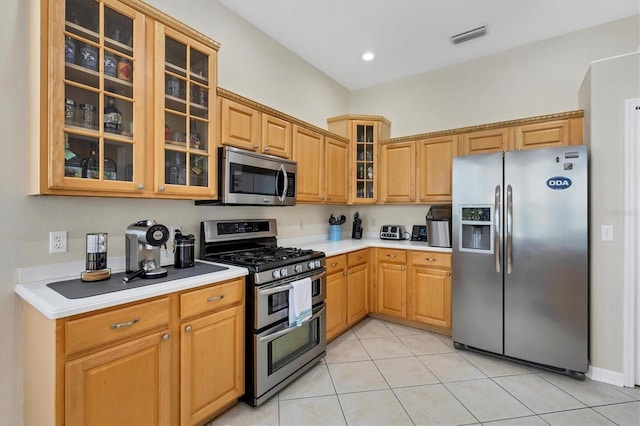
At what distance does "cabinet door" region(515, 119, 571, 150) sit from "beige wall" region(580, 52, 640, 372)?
0.44m

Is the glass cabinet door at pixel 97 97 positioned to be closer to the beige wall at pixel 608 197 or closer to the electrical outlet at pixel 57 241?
the electrical outlet at pixel 57 241

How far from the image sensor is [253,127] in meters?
2.49

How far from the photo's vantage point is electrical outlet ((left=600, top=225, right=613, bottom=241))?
90.8 inches

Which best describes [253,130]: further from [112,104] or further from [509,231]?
[509,231]

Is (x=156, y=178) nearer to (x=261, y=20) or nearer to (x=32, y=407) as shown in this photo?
(x=32, y=407)

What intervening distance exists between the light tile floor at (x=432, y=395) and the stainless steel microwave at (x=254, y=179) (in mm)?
1471

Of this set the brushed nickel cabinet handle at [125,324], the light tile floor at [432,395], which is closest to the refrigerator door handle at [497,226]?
the light tile floor at [432,395]

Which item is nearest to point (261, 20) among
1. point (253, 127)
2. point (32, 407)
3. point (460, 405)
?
point (253, 127)

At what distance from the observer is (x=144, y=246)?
5.74 feet

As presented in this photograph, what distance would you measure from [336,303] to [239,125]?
190cm

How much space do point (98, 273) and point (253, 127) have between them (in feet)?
4.99

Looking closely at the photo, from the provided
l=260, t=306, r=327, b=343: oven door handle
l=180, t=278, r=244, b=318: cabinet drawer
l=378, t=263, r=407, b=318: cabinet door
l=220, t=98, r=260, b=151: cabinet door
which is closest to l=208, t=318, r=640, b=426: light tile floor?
l=260, t=306, r=327, b=343: oven door handle

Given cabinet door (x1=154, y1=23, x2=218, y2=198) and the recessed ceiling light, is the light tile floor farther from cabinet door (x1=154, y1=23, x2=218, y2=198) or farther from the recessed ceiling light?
the recessed ceiling light

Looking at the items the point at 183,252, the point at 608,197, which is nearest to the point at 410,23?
the point at 608,197
